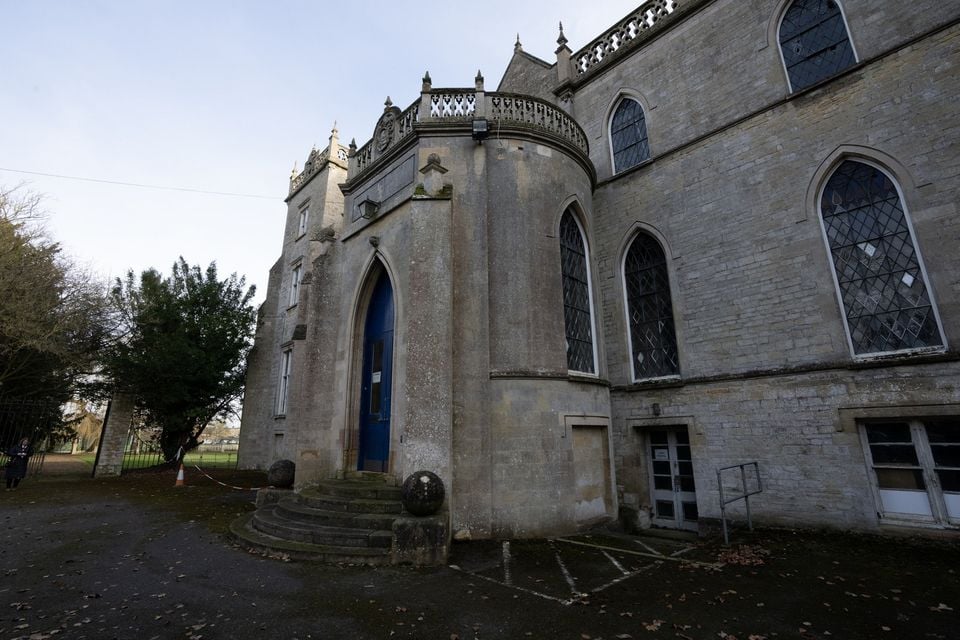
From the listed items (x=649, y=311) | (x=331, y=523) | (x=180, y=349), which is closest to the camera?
(x=331, y=523)

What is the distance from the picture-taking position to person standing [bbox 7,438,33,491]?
12.3 metres

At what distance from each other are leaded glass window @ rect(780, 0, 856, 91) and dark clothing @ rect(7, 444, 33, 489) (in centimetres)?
2214

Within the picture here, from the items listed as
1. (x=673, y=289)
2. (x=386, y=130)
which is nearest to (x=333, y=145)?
(x=386, y=130)

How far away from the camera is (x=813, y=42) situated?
29.5 feet

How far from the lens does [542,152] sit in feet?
31.1

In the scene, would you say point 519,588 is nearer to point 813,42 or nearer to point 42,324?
point 813,42

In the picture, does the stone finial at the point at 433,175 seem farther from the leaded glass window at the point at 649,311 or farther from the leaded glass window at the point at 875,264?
the leaded glass window at the point at 875,264

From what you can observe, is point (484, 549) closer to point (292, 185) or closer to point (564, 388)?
point (564, 388)

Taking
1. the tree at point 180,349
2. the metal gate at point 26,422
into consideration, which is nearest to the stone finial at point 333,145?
the tree at point 180,349

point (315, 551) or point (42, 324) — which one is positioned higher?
point (42, 324)

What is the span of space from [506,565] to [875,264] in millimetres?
8156

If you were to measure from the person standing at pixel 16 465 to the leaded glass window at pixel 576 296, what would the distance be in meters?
15.9

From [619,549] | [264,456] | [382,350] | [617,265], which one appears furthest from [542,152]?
[264,456]

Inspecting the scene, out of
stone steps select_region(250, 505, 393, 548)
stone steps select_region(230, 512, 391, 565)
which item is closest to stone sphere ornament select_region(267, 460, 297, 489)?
stone steps select_region(250, 505, 393, 548)
